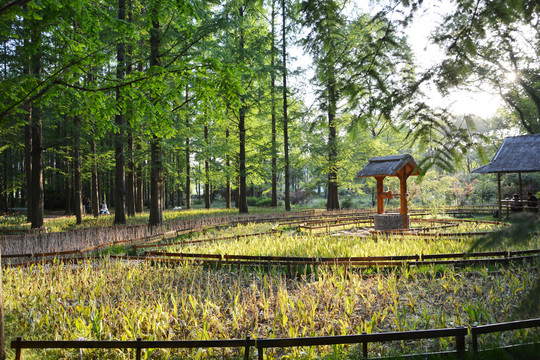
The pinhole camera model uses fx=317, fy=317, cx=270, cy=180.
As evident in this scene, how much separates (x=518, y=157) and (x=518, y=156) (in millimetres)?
81

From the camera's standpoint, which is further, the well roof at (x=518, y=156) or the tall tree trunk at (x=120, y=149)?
the well roof at (x=518, y=156)

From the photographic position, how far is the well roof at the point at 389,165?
12.1 meters

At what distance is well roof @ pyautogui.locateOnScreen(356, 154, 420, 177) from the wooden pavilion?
6422mm

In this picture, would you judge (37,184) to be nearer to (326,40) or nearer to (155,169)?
(155,169)

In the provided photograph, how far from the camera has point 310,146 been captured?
2302 centimetres

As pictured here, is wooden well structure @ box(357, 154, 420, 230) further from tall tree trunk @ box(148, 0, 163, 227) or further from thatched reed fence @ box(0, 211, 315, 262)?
tall tree trunk @ box(148, 0, 163, 227)

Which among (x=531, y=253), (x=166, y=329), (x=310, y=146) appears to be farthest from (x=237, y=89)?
(x=310, y=146)

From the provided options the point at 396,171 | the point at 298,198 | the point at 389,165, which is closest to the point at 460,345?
the point at 396,171

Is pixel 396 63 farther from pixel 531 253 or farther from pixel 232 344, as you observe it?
pixel 531 253

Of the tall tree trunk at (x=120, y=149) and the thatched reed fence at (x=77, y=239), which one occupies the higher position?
the tall tree trunk at (x=120, y=149)

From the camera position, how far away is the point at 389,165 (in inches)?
491

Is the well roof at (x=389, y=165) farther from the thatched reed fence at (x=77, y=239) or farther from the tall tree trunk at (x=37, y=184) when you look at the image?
the tall tree trunk at (x=37, y=184)

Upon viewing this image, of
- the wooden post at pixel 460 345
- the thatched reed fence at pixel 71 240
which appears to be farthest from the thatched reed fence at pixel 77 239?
the wooden post at pixel 460 345

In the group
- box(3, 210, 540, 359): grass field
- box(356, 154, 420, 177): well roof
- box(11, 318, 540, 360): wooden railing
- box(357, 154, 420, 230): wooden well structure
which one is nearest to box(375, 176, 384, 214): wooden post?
box(357, 154, 420, 230): wooden well structure
